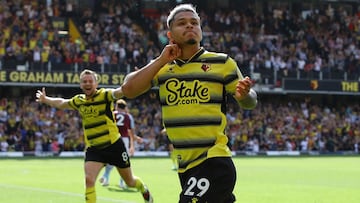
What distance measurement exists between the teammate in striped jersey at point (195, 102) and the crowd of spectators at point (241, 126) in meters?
30.4

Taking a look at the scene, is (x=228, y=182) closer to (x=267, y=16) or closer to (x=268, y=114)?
(x=268, y=114)

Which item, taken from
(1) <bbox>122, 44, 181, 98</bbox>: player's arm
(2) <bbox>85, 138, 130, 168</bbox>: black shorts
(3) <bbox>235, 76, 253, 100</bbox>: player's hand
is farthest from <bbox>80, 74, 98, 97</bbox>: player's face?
(3) <bbox>235, 76, 253, 100</bbox>: player's hand

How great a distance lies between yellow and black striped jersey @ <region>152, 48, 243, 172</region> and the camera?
638 cm

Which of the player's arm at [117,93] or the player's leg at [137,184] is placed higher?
the player's arm at [117,93]

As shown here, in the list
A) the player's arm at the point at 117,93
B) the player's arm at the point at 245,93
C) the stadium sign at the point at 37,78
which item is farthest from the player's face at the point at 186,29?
the stadium sign at the point at 37,78

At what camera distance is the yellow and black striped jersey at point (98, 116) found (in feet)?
40.5

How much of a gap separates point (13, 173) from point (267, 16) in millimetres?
29543

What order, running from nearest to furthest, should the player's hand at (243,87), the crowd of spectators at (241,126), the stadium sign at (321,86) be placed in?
the player's hand at (243,87) < the crowd of spectators at (241,126) < the stadium sign at (321,86)

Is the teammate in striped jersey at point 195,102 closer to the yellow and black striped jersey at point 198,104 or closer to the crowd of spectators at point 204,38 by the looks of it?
the yellow and black striped jersey at point 198,104

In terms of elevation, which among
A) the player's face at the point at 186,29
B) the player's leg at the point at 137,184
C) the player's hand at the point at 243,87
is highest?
the player's face at the point at 186,29

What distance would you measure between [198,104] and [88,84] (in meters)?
6.11

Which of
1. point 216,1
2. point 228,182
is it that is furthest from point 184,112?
point 216,1

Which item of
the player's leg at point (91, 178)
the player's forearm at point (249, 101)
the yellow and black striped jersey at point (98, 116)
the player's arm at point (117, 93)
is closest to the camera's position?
the player's forearm at point (249, 101)

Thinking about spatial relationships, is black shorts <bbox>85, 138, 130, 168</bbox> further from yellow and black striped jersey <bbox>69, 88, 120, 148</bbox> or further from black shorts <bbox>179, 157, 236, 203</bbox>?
black shorts <bbox>179, 157, 236, 203</bbox>
